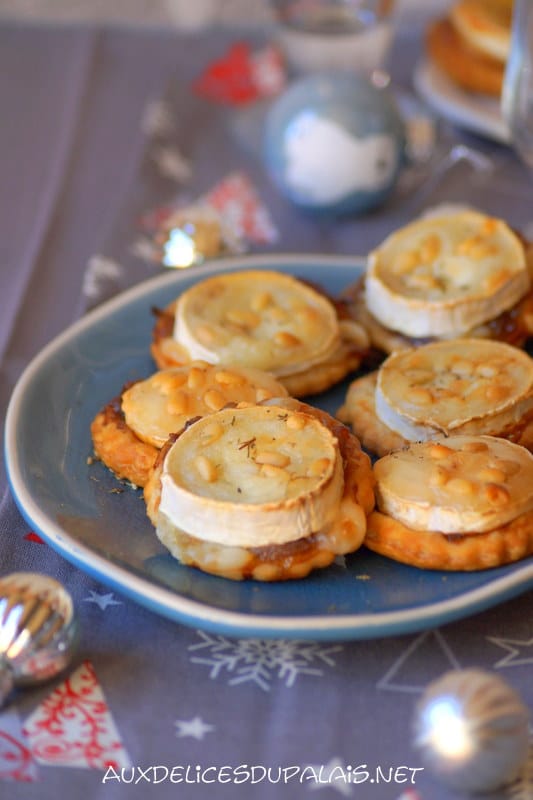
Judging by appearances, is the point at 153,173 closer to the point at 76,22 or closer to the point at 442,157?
the point at 442,157

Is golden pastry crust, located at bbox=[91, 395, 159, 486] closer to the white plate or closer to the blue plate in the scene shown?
the blue plate

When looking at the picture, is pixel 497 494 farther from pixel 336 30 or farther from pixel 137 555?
pixel 336 30

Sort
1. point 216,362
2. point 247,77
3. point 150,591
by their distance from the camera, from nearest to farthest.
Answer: point 150,591 < point 216,362 < point 247,77

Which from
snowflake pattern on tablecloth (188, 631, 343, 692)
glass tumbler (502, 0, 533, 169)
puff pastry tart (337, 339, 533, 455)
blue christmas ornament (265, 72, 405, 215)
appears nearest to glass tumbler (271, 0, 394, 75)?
blue christmas ornament (265, 72, 405, 215)

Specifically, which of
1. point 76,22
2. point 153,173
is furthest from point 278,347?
point 76,22

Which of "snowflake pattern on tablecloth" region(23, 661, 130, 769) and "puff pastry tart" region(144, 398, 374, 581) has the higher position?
"puff pastry tart" region(144, 398, 374, 581)

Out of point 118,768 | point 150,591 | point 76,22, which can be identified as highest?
point 150,591
